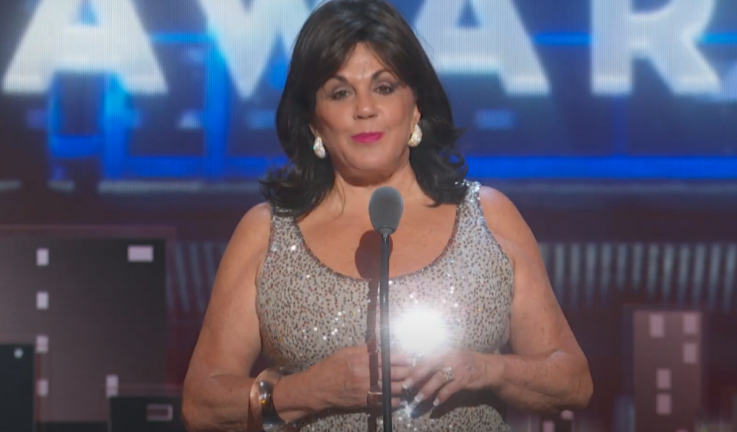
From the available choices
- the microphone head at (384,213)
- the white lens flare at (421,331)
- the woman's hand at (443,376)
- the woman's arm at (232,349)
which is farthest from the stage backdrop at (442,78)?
the microphone head at (384,213)

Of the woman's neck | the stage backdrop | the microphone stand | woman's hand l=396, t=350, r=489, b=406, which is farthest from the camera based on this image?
the stage backdrop

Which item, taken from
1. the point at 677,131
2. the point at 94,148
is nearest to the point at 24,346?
the point at 94,148

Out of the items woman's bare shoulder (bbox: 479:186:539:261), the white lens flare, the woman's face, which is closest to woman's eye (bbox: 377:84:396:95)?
the woman's face

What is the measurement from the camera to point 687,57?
313 cm

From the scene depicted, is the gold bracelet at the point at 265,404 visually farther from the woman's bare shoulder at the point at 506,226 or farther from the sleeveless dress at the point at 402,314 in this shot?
the woman's bare shoulder at the point at 506,226

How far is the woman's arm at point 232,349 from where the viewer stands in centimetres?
194

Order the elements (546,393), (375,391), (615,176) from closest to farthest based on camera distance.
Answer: (375,391)
(546,393)
(615,176)

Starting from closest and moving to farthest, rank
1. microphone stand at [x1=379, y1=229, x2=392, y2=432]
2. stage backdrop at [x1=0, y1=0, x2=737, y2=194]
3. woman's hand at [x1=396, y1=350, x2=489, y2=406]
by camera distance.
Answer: microphone stand at [x1=379, y1=229, x2=392, y2=432] < woman's hand at [x1=396, y1=350, x2=489, y2=406] < stage backdrop at [x1=0, y1=0, x2=737, y2=194]

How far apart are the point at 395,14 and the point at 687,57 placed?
1.43 m

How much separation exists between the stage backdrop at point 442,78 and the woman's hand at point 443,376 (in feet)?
4.50

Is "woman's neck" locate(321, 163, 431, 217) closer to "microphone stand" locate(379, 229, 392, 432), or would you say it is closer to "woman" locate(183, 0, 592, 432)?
"woman" locate(183, 0, 592, 432)

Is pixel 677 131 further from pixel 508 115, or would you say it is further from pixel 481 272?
pixel 481 272

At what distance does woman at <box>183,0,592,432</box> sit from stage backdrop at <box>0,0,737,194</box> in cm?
104

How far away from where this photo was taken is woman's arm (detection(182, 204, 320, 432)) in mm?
1944
